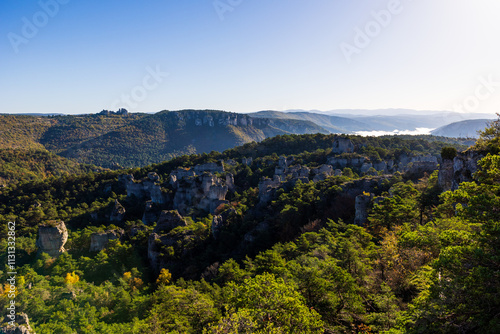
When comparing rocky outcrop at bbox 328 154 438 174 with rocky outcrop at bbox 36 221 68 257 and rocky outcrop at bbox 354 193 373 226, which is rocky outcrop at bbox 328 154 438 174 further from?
rocky outcrop at bbox 36 221 68 257

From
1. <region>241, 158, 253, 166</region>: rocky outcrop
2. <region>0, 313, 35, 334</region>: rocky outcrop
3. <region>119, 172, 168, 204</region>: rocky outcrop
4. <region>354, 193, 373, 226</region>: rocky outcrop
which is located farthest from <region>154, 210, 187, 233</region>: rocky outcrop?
<region>241, 158, 253, 166</region>: rocky outcrop

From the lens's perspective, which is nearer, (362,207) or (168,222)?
(362,207)

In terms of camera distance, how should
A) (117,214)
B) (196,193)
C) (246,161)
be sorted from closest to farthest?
(117,214), (196,193), (246,161)

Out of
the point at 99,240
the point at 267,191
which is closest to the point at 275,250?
the point at 267,191

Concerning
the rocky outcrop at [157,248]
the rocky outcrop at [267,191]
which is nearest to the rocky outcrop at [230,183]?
the rocky outcrop at [267,191]

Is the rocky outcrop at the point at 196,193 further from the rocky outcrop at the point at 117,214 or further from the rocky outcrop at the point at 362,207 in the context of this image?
the rocky outcrop at the point at 362,207

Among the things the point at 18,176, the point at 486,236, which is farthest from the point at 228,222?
the point at 18,176

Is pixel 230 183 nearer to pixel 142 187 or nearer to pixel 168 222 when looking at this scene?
pixel 142 187

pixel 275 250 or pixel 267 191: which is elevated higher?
pixel 267 191
